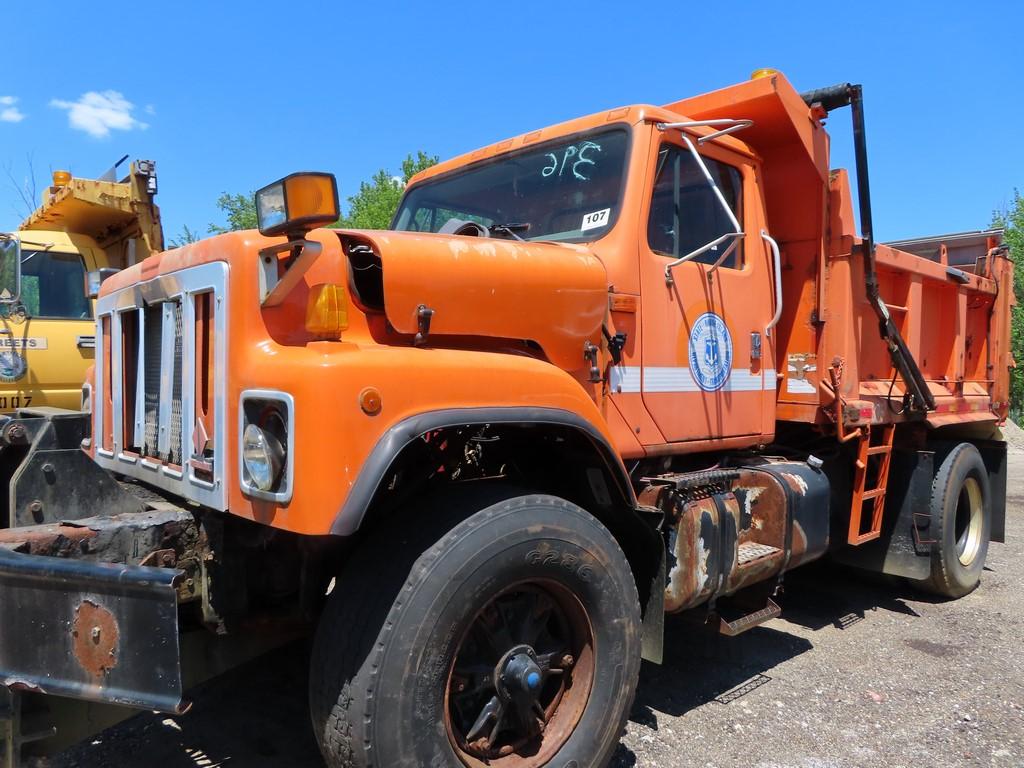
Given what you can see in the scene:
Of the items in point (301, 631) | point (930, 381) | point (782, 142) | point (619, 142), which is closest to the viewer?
point (301, 631)

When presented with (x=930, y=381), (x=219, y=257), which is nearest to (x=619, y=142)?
(x=219, y=257)

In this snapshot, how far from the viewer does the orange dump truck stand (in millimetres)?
2172

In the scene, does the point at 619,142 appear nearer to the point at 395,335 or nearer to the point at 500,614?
the point at 395,335

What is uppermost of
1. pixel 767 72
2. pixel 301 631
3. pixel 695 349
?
pixel 767 72

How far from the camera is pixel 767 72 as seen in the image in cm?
402

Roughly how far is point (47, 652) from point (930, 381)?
5.61 metres

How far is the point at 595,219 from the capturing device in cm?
341

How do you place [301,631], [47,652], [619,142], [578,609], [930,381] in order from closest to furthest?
[47,652], [578,609], [301,631], [619,142], [930,381]

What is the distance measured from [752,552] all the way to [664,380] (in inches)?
40.1

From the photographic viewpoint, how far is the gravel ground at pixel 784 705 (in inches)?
126

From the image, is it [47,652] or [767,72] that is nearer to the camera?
[47,652]

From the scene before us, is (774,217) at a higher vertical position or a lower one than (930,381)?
higher

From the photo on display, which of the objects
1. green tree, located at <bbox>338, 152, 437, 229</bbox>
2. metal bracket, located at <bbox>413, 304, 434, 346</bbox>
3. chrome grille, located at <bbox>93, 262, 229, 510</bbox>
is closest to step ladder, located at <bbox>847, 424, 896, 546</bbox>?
metal bracket, located at <bbox>413, 304, 434, 346</bbox>

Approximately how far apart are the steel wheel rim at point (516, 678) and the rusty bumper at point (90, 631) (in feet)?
2.71
